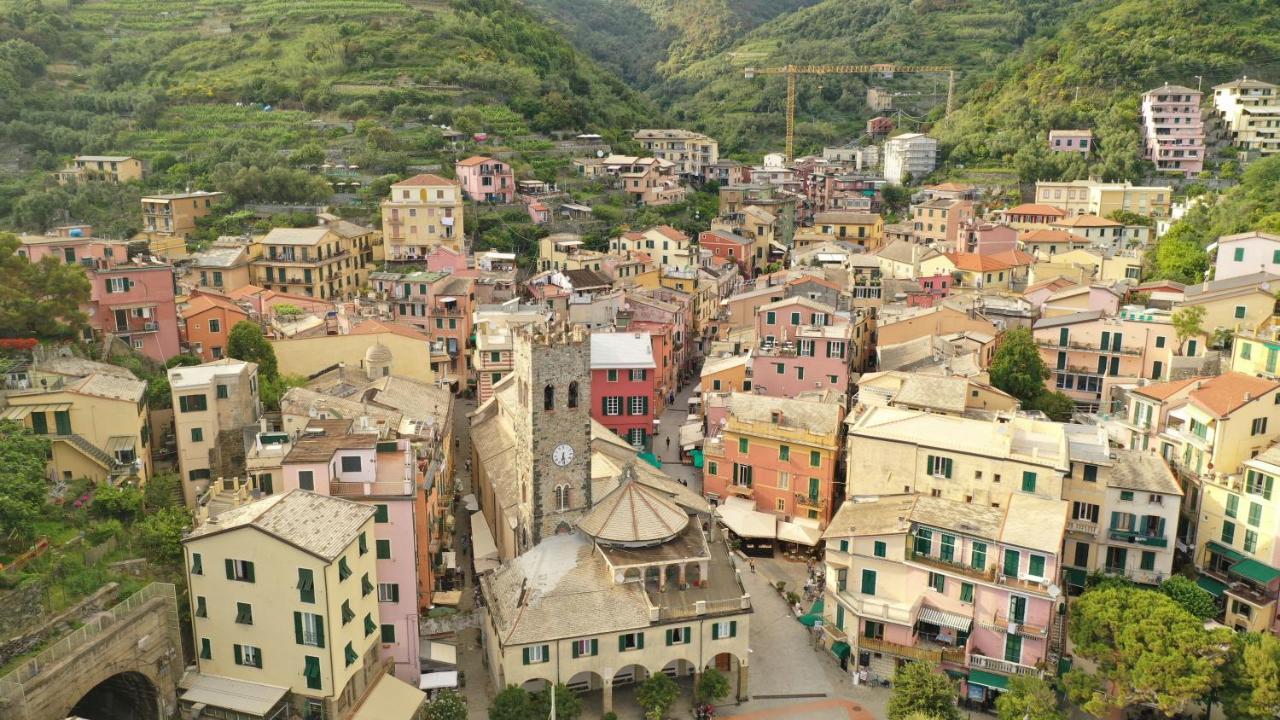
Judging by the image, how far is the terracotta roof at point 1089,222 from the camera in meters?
78.4

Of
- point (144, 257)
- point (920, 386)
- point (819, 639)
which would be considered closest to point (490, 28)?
point (144, 257)

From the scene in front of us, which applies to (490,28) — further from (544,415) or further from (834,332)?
(544,415)

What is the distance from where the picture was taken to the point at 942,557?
116 feet

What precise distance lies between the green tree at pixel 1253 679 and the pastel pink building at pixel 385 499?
86.8ft

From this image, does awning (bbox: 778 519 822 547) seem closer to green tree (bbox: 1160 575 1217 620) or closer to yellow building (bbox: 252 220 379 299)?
Answer: green tree (bbox: 1160 575 1217 620)

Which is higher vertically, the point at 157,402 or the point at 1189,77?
the point at 1189,77

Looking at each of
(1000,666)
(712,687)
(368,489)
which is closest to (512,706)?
(712,687)

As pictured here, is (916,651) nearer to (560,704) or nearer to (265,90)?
(560,704)

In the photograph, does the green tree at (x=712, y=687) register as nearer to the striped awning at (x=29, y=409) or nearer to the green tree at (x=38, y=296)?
the striped awning at (x=29, y=409)

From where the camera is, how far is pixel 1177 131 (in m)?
93.7

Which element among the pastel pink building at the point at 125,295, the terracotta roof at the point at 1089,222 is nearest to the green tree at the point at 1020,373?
the terracotta roof at the point at 1089,222

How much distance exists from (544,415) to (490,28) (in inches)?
3696

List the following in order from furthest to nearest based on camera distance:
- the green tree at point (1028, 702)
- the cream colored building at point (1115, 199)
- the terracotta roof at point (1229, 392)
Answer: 1. the cream colored building at point (1115, 199)
2. the terracotta roof at point (1229, 392)
3. the green tree at point (1028, 702)

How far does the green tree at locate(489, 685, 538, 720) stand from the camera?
99.6ft
